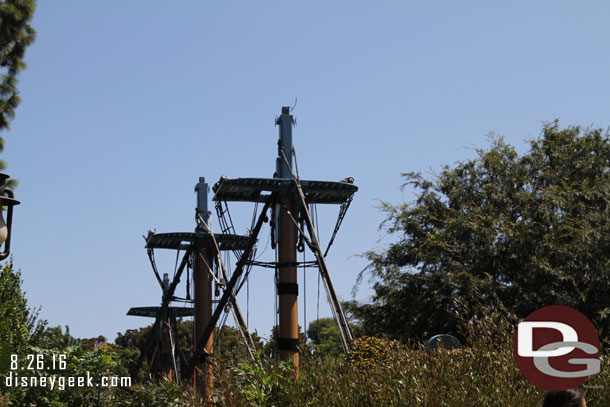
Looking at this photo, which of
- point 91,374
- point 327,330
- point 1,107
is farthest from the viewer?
point 327,330

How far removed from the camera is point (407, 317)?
2336 centimetres

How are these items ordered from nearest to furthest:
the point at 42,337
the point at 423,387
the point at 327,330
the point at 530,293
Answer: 1. the point at 423,387
2. the point at 42,337
3. the point at 530,293
4. the point at 327,330

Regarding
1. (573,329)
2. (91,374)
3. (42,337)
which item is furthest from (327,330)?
(573,329)

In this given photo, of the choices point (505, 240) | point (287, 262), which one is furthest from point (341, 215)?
point (505, 240)

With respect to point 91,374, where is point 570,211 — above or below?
above

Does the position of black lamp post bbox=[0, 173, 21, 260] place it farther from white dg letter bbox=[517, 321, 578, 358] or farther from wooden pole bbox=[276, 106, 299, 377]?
wooden pole bbox=[276, 106, 299, 377]

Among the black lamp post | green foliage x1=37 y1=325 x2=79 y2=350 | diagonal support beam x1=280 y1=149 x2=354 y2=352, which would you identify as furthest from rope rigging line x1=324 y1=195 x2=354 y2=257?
the black lamp post

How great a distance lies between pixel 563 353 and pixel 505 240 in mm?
18145

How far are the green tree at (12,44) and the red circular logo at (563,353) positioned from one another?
10.7m

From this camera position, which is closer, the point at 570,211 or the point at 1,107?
the point at 1,107

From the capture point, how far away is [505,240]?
2238cm

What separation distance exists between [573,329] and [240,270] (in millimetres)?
14008

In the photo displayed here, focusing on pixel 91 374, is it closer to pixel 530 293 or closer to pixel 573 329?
pixel 573 329

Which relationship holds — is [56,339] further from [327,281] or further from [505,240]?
[505,240]
